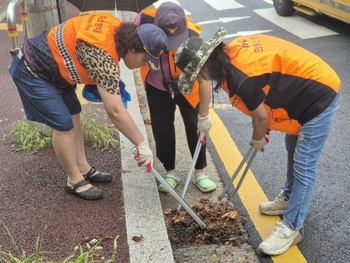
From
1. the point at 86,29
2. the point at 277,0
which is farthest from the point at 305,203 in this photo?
the point at 277,0

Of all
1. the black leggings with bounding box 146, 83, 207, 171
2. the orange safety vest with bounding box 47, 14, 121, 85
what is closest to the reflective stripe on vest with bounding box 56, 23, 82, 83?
the orange safety vest with bounding box 47, 14, 121, 85

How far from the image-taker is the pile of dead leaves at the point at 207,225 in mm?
3586

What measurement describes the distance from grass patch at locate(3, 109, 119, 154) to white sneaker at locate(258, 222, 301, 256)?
1.73m

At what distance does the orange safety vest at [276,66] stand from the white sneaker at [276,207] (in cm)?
81

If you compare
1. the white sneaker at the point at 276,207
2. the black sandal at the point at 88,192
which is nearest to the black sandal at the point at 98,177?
the black sandal at the point at 88,192

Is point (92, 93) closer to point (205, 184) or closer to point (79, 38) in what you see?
point (79, 38)

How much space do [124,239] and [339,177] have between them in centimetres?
196

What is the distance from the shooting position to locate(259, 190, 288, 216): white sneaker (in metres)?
3.83

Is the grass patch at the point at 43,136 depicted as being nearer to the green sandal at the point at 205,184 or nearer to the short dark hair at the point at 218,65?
the green sandal at the point at 205,184

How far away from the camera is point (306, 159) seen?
3266mm

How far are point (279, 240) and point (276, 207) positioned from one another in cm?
47

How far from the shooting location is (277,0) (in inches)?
407

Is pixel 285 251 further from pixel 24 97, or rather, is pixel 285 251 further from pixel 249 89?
pixel 24 97

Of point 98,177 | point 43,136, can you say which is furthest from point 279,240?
point 43,136
